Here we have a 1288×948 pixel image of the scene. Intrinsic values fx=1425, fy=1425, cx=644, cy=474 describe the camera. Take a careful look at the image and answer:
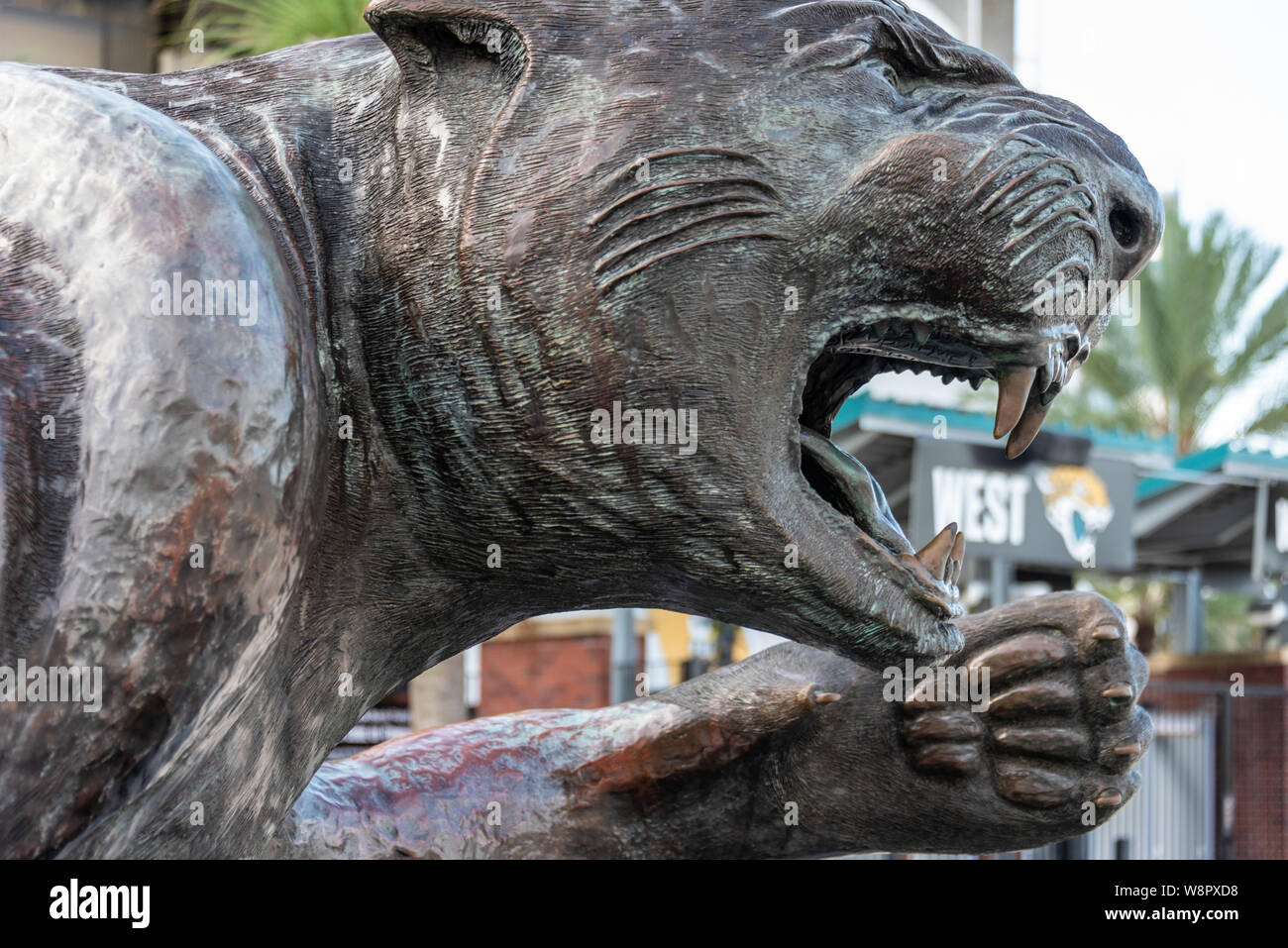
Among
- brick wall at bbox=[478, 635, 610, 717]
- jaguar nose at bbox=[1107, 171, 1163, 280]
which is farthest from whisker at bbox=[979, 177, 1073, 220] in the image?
brick wall at bbox=[478, 635, 610, 717]

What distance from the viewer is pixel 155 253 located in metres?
1.10

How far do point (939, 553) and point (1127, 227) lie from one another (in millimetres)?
392

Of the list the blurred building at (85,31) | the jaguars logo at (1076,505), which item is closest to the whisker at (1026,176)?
the jaguars logo at (1076,505)

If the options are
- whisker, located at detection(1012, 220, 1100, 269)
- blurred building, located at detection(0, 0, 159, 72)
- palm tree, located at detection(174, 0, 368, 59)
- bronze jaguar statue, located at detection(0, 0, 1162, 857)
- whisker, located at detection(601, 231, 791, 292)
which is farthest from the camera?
blurred building, located at detection(0, 0, 159, 72)

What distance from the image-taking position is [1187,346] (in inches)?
634

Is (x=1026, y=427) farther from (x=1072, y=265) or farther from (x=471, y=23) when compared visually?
(x=471, y=23)

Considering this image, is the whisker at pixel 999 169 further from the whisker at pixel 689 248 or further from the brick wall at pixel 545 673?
the brick wall at pixel 545 673

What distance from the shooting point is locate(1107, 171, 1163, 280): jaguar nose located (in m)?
1.46

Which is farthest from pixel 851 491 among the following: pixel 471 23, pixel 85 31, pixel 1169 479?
pixel 85 31

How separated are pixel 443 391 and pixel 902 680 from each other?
69cm

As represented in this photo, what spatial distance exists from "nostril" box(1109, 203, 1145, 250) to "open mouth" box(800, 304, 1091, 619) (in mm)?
121

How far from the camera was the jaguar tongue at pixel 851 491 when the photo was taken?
143 cm

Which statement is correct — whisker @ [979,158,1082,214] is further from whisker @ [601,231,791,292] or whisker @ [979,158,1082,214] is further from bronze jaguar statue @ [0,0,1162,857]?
whisker @ [601,231,791,292]
